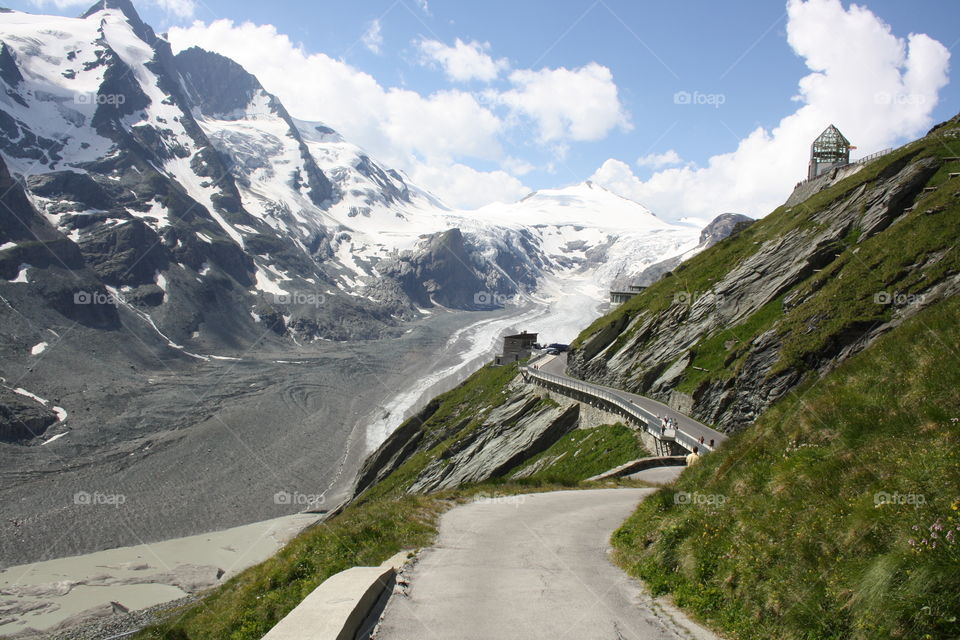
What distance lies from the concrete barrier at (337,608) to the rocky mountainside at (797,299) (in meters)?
28.4

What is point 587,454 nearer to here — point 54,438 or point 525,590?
point 525,590

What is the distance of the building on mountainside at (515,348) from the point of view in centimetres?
10642

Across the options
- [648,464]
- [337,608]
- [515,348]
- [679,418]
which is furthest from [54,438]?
[337,608]

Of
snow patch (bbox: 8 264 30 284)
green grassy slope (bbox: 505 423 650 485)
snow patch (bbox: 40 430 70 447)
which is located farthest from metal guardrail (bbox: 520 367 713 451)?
snow patch (bbox: 8 264 30 284)

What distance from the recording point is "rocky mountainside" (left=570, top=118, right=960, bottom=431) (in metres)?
32.9

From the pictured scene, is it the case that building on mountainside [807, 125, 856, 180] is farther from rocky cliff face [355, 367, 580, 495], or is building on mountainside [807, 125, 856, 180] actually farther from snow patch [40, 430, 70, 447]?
snow patch [40, 430, 70, 447]

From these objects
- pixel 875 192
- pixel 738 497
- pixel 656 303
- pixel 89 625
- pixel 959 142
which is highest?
pixel 959 142

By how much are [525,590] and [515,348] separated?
9815cm

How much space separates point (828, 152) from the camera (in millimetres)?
74750

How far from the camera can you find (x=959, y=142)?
163 ft

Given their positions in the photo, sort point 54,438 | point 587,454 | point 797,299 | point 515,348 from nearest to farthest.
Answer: point 797,299 → point 587,454 → point 515,348 → point 54,438

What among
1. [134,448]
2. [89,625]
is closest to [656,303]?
[89,625]

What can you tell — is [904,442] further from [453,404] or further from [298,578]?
[453,404]

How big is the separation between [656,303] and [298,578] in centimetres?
5444
